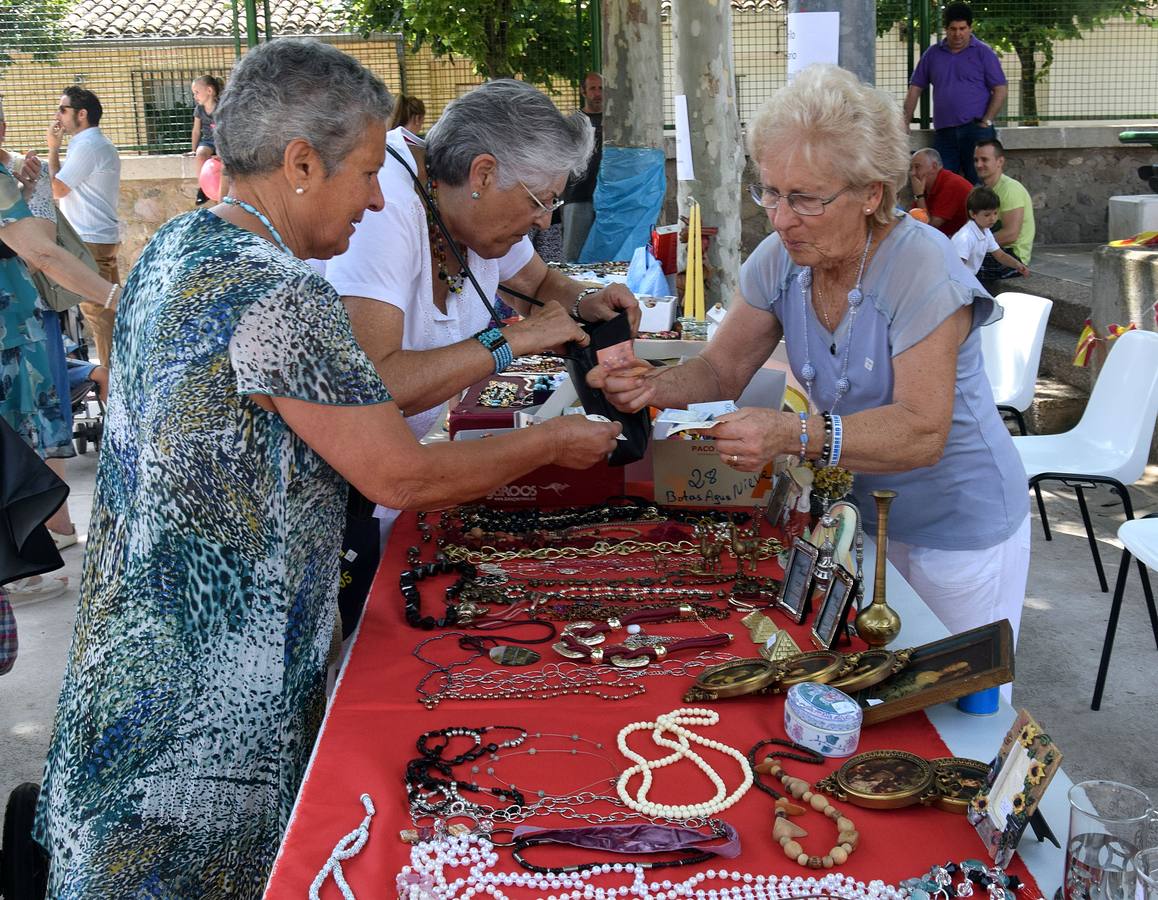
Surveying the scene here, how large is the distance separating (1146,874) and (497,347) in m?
1.69

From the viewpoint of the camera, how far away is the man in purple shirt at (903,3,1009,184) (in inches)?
412

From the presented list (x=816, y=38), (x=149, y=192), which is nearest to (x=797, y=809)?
(x=816, y=38)

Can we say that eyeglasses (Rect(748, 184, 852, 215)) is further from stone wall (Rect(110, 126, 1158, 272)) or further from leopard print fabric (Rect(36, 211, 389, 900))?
stone wall (Rect(110, 126, 1158, 272))

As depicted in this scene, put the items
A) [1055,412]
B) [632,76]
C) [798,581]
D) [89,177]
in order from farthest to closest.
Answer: [632,76] → [89,177] → [1055,412] → [798,581]

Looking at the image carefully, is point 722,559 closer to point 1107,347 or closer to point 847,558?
point 847,558

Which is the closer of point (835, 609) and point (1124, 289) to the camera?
point (835, 609)

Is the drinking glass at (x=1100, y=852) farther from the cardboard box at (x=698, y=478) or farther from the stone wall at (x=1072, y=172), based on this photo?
the stone wall at (x=1072, y=172)

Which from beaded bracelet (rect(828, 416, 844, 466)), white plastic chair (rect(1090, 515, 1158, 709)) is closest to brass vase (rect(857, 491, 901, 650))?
beaded bracelet (rect(828, 416, 844, 466))

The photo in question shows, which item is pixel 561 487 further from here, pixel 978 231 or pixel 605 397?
pixel 978 231

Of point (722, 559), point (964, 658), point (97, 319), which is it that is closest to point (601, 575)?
point (722, 559)

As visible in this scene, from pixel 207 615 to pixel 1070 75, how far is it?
1237cm

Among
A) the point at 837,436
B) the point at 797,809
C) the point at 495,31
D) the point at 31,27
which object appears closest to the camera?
the point at 797,809

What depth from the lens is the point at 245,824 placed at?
1929 mm

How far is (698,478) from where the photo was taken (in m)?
2.91
